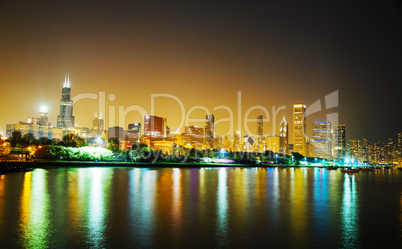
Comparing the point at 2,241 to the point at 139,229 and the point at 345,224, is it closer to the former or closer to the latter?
the point at 139,229

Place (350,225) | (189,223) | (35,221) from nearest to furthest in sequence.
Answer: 1. (35,221)
2. (189,223)
3. (350,225)

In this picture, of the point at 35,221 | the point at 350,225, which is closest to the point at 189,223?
the point at 35,221

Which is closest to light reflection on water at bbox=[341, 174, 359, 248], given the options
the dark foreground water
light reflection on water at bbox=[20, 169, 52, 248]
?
the dark foreground water

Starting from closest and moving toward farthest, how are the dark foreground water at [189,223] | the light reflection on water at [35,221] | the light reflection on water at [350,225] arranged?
the light reflection on water at [35,221] < the dark foreground water at [189,223] < the light reflection on water at [350,225]

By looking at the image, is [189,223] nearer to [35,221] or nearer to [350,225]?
[35,221]

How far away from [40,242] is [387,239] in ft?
46.5

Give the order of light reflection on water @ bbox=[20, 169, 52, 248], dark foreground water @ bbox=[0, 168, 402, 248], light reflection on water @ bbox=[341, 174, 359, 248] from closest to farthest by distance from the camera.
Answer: light reflection on water @ bbox=[20, 169, 52, 248] → dark foreground water @ bbox=[0, 168, 402, 248] → light reflection on water @ bbox=[341, 174, 359, 248]

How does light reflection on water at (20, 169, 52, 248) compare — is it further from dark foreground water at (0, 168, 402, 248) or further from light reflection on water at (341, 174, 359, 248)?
light reflection on water at (341, 174, 359, 248)

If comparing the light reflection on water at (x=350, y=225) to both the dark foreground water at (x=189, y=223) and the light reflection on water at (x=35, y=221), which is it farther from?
the light reflection on water at (x=35, y=221)

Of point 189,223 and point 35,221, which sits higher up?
point 35,221

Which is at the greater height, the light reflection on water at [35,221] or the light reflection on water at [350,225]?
the light reflection on water at [35,221]

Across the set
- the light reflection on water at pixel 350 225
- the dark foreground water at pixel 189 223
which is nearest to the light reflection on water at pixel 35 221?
the dark foreground water at pixel 189 223

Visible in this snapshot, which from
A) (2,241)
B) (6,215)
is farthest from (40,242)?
(6,215)

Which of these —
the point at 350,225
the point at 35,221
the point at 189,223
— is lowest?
the point at 350,225
